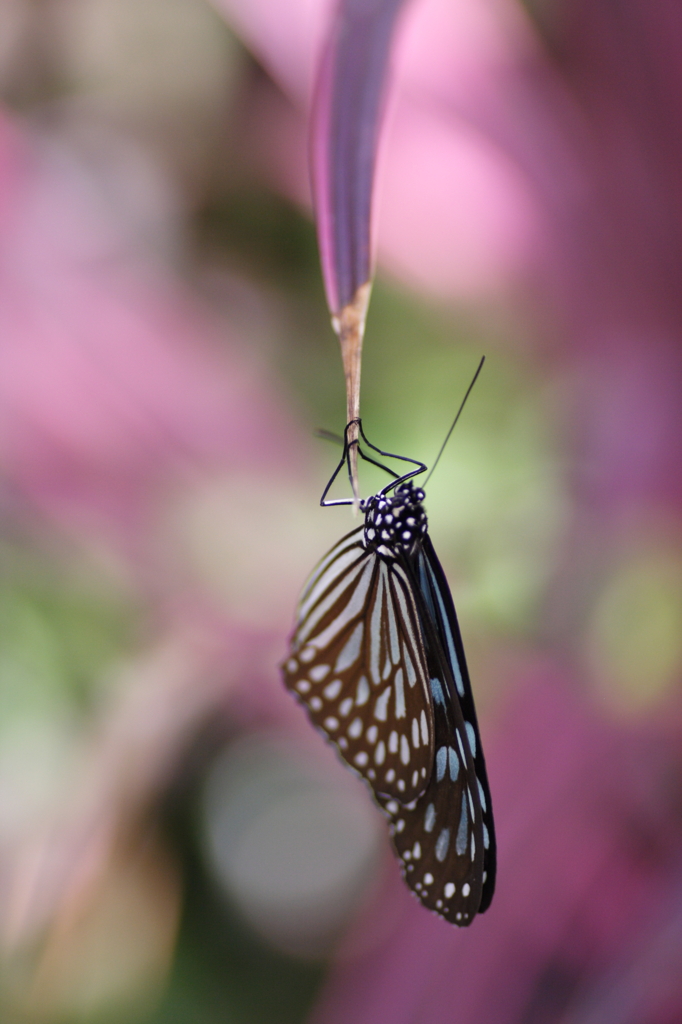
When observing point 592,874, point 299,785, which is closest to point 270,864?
point 299,785

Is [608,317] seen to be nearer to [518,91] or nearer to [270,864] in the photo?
[518,91]

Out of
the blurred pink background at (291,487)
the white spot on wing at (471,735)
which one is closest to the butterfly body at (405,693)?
the white spot on wing at (471,735)

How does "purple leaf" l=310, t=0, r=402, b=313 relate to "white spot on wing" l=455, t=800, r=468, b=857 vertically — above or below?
above

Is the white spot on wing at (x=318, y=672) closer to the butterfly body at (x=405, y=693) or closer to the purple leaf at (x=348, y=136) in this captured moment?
the butterfly body at (x=405, y=693)

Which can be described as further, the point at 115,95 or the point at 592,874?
the point at 115,95

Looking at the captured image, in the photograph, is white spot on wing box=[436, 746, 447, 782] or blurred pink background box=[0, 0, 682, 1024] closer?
white spot on wing box=[436, 746, 447, 782]

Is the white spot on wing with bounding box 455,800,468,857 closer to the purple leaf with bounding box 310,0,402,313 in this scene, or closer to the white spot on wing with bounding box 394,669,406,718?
the white spot on wing with bounding box 394,669,406,718

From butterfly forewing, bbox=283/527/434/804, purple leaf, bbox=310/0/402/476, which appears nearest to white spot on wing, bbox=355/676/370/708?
butterfly forewing, bbox=283/527/434/804

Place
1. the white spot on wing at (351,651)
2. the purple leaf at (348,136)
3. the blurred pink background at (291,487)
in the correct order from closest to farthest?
the purple leaf at (348,136) < the white spot on wing at (351,651) < the blurred pink background at (291,487)
